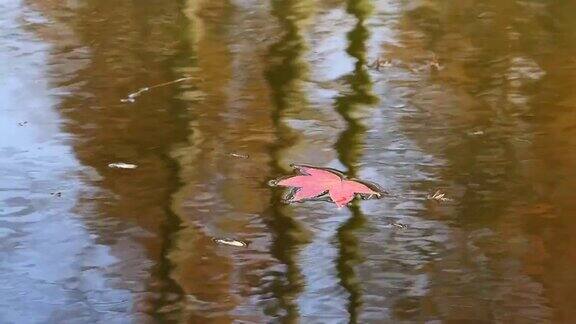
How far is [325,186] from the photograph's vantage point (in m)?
1.37

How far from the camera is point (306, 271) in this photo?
3.75ft

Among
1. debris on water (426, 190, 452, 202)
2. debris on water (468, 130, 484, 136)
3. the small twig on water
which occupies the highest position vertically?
the small twig on water

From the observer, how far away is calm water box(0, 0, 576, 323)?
110cm

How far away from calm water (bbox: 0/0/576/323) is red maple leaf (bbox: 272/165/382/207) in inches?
0.9

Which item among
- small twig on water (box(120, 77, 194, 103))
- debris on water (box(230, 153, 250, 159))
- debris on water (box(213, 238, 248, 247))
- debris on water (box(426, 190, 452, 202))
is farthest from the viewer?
small twig on water (box(120, 77, 194, 103))

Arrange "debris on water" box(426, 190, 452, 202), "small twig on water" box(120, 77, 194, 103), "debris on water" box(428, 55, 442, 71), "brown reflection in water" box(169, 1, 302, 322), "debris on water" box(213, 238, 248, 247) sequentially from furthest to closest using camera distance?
"debris on water" box(428, 55, 442, 71), "small twig on water" box(120, 77, 194, 103), "debris on water" box(426, 190, 452, 202), "debris on water" box(213, 238, 248, 247), "brown reflection in water" box(169, 1, 302, 322)

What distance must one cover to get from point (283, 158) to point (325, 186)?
126mm

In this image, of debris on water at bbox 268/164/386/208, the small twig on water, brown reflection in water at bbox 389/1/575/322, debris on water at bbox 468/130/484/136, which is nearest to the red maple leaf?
debris on water at bbox 268/164/386/208

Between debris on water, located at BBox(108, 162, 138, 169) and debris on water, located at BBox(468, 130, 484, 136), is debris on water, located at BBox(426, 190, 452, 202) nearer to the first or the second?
debris on water, located at BBox(468, 130, 484, 136)

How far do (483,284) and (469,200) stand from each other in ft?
0.73

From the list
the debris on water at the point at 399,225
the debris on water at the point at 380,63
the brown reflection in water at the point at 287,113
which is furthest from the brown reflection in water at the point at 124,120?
the debris on water at the point at 380,63

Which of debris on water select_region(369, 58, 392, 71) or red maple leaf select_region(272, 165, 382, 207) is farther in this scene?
debris on water select_region(369, 58, 392, 71)

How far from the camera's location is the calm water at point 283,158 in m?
1.10

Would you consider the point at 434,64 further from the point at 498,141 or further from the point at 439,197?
the point at 439,197
